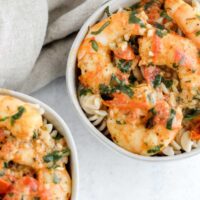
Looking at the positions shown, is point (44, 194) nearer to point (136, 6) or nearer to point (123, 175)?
point (123, 175)

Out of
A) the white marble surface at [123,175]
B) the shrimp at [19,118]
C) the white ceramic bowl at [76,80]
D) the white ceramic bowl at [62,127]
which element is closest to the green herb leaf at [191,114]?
the white ceramic bowl at [76,80]

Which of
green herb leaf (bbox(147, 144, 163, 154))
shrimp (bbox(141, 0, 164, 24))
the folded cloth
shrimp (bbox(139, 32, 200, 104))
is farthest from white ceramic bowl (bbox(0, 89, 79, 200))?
shrimp (bbox(141, 0, 164, 24))

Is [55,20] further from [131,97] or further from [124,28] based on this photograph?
[131,97]

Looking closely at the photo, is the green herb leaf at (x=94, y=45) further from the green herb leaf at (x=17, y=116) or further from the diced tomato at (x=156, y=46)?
the green herb leaf at (x=17, y=116)

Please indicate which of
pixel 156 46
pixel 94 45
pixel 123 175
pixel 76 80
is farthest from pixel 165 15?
pixel 123 175

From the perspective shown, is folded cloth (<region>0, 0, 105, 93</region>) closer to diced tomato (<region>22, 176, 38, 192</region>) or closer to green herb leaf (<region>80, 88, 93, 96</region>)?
green herb leaf (<region>80, 88, 93, 96</region>)

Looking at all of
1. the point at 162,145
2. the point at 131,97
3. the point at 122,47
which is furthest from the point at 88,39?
the point at 162,145
